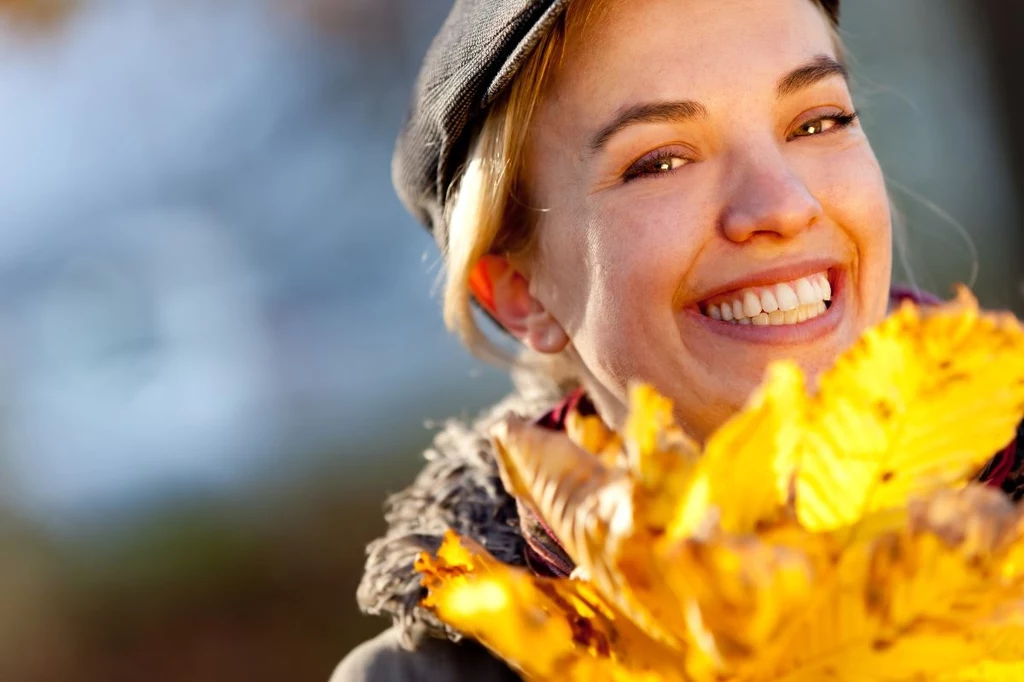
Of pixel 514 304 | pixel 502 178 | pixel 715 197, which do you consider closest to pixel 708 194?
pixel 715 197

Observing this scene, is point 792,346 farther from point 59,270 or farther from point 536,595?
point 59,270

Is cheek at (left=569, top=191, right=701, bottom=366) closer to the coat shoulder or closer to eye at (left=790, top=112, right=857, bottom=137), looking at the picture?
eye at (left=790, top=112, right=857, bottom=137)

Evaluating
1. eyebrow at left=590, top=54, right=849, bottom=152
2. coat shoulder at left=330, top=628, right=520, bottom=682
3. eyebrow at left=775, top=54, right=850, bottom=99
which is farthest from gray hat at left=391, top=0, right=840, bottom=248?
coat shoulder at left=330, top=628, right=520, bottom=682

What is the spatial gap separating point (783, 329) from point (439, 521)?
20.1 inches

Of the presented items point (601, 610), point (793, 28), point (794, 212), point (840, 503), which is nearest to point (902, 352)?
point (840, 503)

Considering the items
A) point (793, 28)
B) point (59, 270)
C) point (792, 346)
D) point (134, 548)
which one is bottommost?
point (792, 346)

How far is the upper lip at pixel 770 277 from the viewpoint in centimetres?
87

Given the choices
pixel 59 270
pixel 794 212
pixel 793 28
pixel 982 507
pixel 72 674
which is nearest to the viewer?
pixel 982 507

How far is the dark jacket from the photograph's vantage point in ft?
3.66

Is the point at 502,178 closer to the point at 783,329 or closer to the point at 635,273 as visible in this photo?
the point at 635,273

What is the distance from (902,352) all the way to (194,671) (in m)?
3.42

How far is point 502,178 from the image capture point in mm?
1080

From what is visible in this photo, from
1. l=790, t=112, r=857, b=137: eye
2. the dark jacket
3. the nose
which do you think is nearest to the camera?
the nose

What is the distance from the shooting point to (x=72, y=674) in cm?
343
